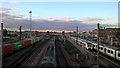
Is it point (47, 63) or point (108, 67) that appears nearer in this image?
point (47, 63)

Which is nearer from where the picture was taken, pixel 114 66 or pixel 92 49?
pixel 114 66

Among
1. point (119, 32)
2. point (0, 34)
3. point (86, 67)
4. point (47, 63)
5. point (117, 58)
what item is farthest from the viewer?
point (119, 32)

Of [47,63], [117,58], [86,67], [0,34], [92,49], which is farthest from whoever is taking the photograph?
[92,49]

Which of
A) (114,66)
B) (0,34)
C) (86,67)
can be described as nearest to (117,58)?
(114,66)

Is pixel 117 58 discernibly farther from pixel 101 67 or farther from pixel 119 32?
pixel 119 32

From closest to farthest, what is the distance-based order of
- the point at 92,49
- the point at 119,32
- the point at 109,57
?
the point at 109,57, the point at 92,49, the point at 119,32

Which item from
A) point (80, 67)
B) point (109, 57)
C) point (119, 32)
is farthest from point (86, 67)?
point (119, 32)

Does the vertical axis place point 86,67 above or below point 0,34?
below

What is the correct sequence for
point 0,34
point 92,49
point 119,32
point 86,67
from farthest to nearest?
point 119,32 → point 92,49 → point 86,67 → point 0,34

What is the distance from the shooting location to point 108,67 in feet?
111

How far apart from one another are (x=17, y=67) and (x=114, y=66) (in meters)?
14.3

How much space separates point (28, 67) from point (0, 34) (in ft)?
39.2

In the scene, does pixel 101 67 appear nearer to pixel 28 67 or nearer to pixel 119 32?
pixel 28 67

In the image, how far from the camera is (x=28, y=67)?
33.3 metres
